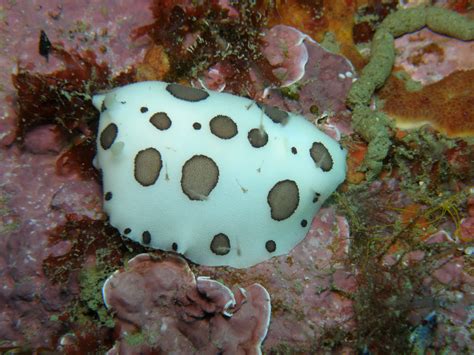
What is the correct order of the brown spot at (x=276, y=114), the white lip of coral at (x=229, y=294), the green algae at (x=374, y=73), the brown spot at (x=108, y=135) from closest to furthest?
the white lip of coral at (x=229, y=294) → the brown spot at (x=108, y=135) → the brown spot at (x=276, y=114) → the green algae at (x=374, y=73)

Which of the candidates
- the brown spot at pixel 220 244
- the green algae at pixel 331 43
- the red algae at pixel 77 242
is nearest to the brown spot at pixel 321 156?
the brown spot at pixel 220 244

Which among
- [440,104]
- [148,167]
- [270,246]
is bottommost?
[270,246]

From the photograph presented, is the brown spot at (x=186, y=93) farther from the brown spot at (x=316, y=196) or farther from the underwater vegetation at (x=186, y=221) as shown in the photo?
the brown spot at (x=316, y=196)

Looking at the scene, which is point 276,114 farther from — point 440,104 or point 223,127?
point 440,104

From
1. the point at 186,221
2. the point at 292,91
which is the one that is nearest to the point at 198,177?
the point at 186,221

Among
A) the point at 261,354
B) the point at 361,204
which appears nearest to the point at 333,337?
the point at 261,354

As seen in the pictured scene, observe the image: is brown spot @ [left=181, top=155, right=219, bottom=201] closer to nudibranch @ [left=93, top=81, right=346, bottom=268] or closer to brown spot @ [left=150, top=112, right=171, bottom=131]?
nudibranch @ [left=93, top=81, right=346, bottom=268]

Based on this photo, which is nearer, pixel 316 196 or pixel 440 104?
pixel 316 196
